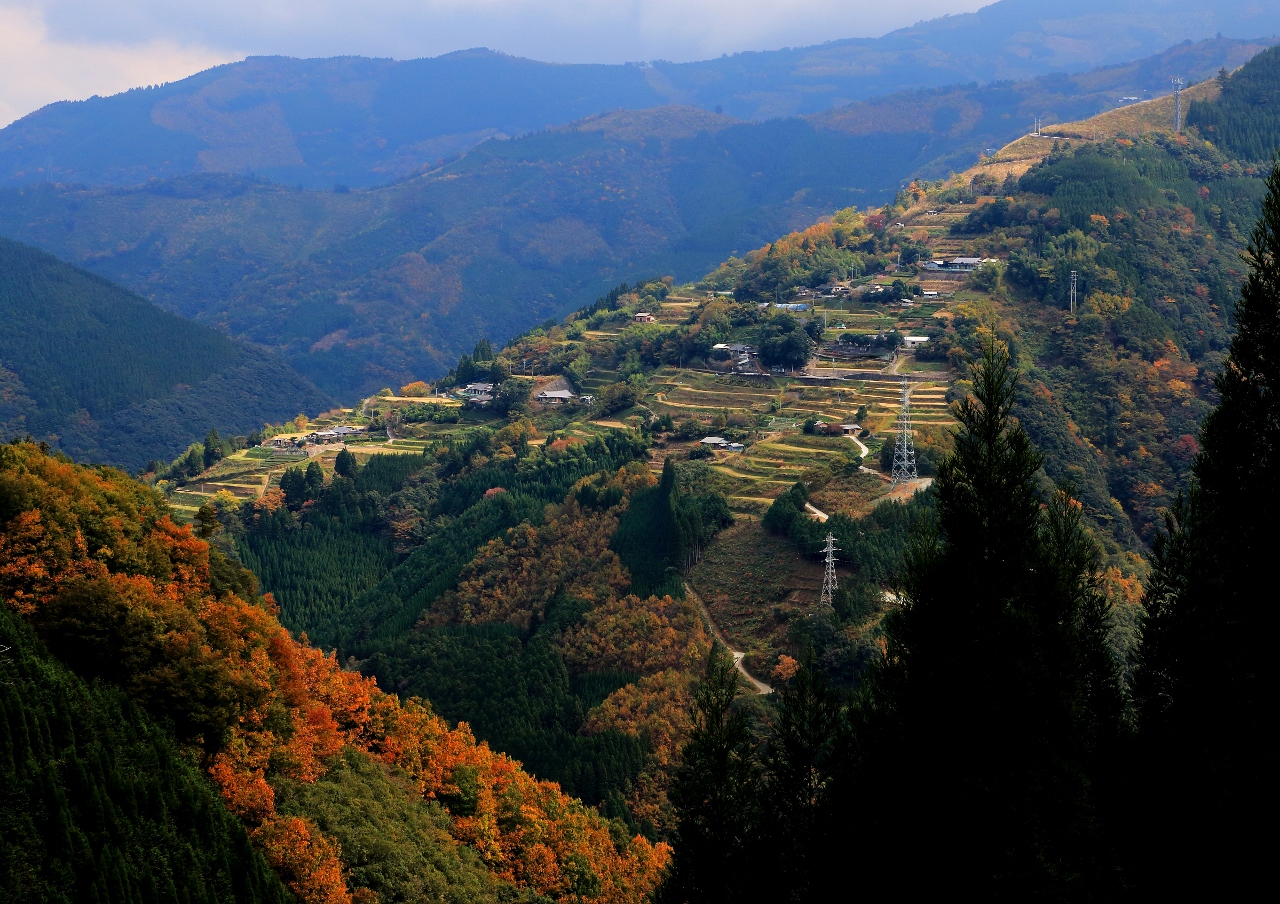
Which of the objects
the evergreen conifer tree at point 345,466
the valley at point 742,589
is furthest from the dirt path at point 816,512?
the evergreen conifer tree at point 345,466

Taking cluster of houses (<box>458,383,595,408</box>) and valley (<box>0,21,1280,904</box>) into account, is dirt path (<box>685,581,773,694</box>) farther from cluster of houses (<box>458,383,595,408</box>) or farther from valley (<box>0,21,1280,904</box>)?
cluster of houses (<box>458,383,595,408</box>)

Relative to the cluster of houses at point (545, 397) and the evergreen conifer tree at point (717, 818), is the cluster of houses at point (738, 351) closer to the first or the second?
the cluster of houses at point (545, 397)

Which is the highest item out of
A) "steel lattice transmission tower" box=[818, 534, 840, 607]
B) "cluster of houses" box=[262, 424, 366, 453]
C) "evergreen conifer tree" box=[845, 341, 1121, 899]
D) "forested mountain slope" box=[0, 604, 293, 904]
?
"evergreen conifer tree" box=[845, 341, 1121, 899]

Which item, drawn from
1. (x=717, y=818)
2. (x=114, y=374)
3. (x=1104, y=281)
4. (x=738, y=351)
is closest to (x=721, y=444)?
(x=738, y=351)

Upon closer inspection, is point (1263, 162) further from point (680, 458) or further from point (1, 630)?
point (1, 630)

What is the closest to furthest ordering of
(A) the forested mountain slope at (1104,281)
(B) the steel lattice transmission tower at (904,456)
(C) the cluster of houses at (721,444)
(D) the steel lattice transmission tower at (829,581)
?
(D) the steel lattice transmission tower at (829,581), (B) the steel lattice transmission tower at (904,456), (C) the cluster of houses at (721,444), (A) the forested mountain slope at (1104,281)

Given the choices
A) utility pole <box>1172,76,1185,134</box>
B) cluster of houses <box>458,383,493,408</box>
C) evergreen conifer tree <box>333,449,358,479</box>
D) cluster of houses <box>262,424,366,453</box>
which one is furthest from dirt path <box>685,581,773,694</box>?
utility pole <box>1172,76,1185,134</box>

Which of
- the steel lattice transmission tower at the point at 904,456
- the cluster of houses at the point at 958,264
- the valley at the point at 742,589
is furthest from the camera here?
the cluster of houses at the point at 958,264
